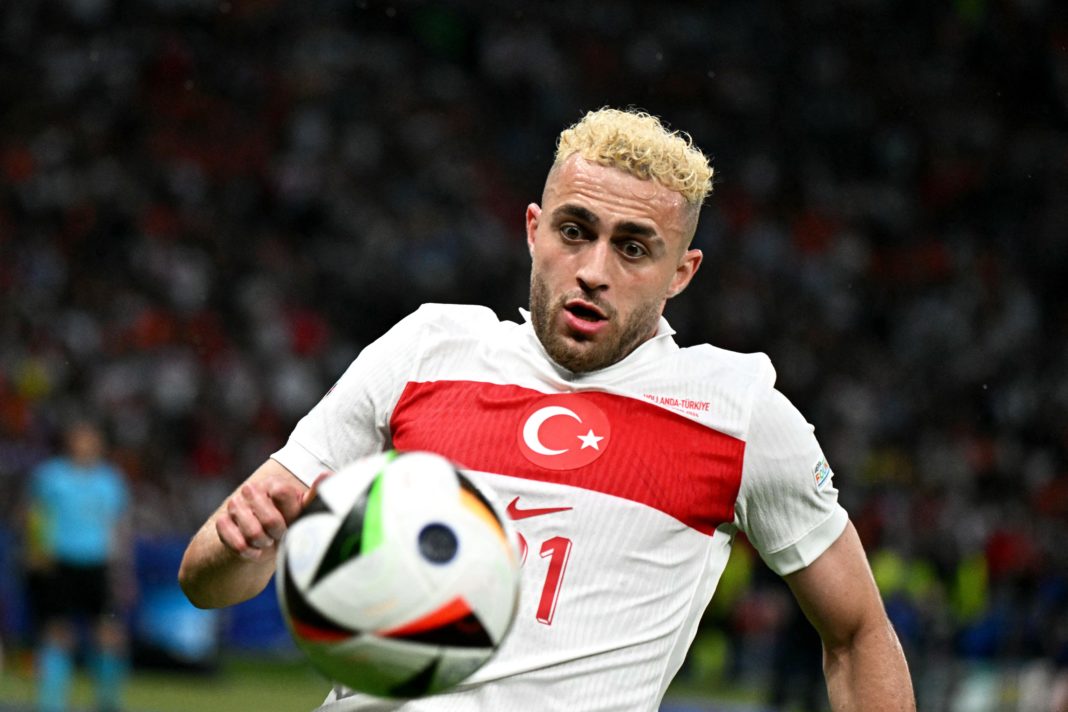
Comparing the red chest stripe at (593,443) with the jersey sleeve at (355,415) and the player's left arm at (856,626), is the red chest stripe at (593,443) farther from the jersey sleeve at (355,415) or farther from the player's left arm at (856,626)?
the player's left arm at (856,626)

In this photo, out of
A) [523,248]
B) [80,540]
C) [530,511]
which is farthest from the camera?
[523,248]

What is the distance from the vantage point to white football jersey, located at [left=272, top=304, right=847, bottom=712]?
3414mm

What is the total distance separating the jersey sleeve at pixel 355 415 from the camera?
3.63m

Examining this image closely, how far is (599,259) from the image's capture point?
362 centimetres

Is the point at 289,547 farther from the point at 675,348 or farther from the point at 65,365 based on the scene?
the point at 65,365

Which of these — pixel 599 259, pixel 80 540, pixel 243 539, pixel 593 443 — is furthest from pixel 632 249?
pixel 80 540

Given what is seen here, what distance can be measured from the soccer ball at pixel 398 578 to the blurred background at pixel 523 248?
9133 mm

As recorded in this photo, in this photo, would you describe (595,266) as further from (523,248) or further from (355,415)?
(523,248)

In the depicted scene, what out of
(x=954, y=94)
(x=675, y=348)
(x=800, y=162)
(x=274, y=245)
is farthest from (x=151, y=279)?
(x=675, y=348)

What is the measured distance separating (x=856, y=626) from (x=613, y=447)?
67 cm

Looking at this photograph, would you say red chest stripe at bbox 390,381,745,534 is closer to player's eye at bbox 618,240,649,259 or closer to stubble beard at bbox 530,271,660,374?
stubble beard at bbox 530,271,660,374

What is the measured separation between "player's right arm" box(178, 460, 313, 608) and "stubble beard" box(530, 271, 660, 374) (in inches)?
24.5

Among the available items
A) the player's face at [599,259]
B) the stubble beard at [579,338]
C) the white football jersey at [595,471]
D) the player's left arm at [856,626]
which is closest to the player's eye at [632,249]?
the player's face at [599,259]

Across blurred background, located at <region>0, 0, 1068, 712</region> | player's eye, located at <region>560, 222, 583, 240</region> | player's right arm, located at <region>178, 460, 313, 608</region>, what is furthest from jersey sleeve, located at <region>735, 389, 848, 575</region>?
blurred background, located at <region>0, 0, 1068, 712</region>
